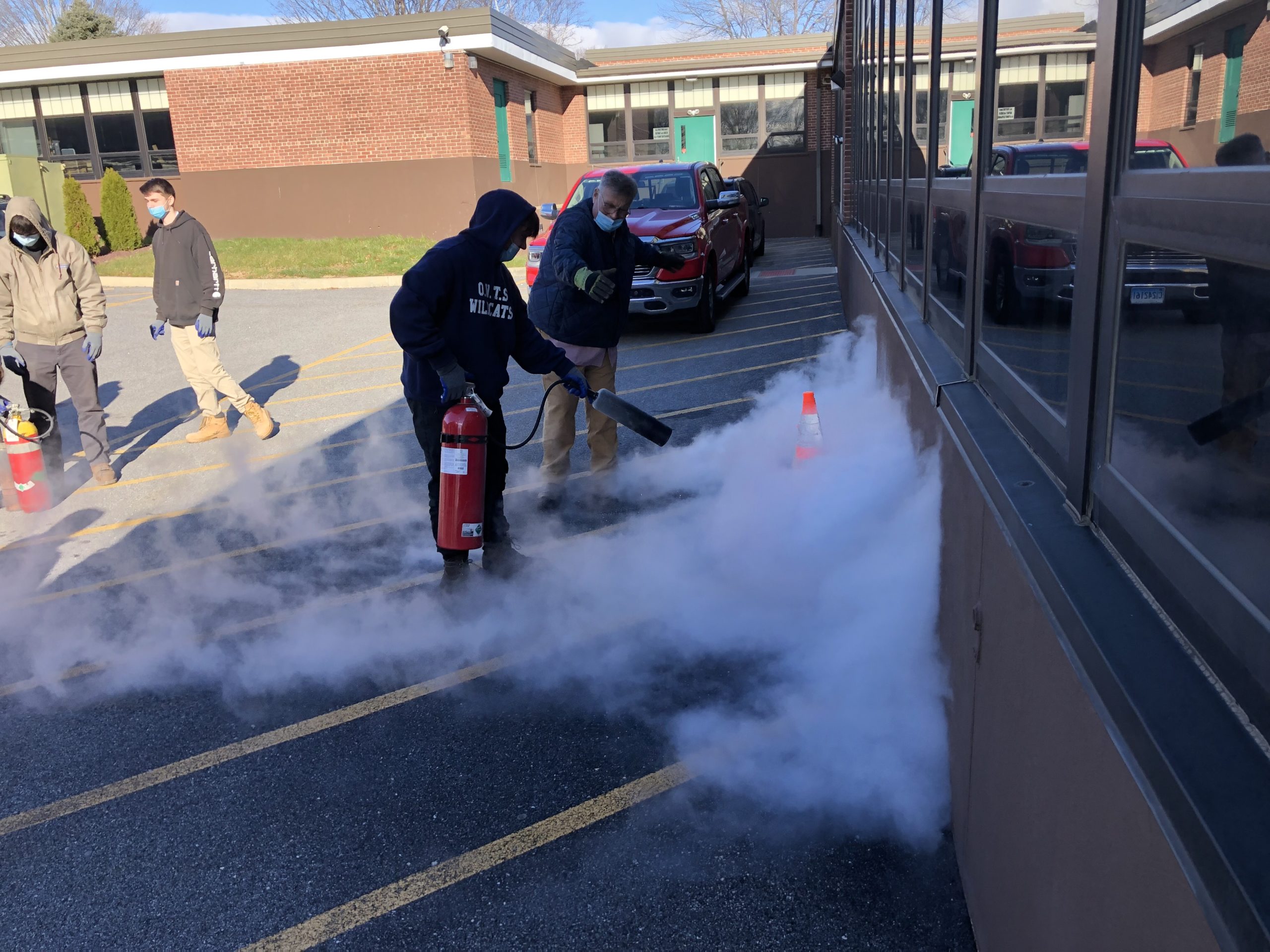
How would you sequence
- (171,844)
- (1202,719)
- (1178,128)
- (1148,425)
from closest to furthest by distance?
(1202,719)
(1178,128)
(1148,425)
(171,844)

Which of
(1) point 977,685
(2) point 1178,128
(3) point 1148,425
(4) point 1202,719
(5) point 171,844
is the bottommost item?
(5) point 171,844

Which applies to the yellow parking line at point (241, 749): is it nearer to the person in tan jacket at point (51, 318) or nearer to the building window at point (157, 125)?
the person in tan jacket at point (51, 318)

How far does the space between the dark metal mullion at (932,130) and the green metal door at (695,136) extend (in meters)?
22.7

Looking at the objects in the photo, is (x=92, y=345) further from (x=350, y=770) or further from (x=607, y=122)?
(x=607, y=122)

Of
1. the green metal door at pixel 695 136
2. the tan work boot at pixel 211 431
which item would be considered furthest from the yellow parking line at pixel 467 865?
the green metal door at pixel 695 136

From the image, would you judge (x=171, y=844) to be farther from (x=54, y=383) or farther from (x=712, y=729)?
(x=54, y=383)

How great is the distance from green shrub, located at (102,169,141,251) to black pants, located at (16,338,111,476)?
1814 centimetres

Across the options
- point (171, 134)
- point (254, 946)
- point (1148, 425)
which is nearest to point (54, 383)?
point (254, 946)

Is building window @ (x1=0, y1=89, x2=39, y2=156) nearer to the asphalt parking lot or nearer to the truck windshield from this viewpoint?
the truck windshield

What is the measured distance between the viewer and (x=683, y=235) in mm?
11047

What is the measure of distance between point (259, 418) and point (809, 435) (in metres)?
4.57

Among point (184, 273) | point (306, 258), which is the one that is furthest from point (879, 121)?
point (306, 258)

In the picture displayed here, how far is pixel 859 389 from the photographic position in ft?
24.4

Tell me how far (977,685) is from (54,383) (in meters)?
6.76
